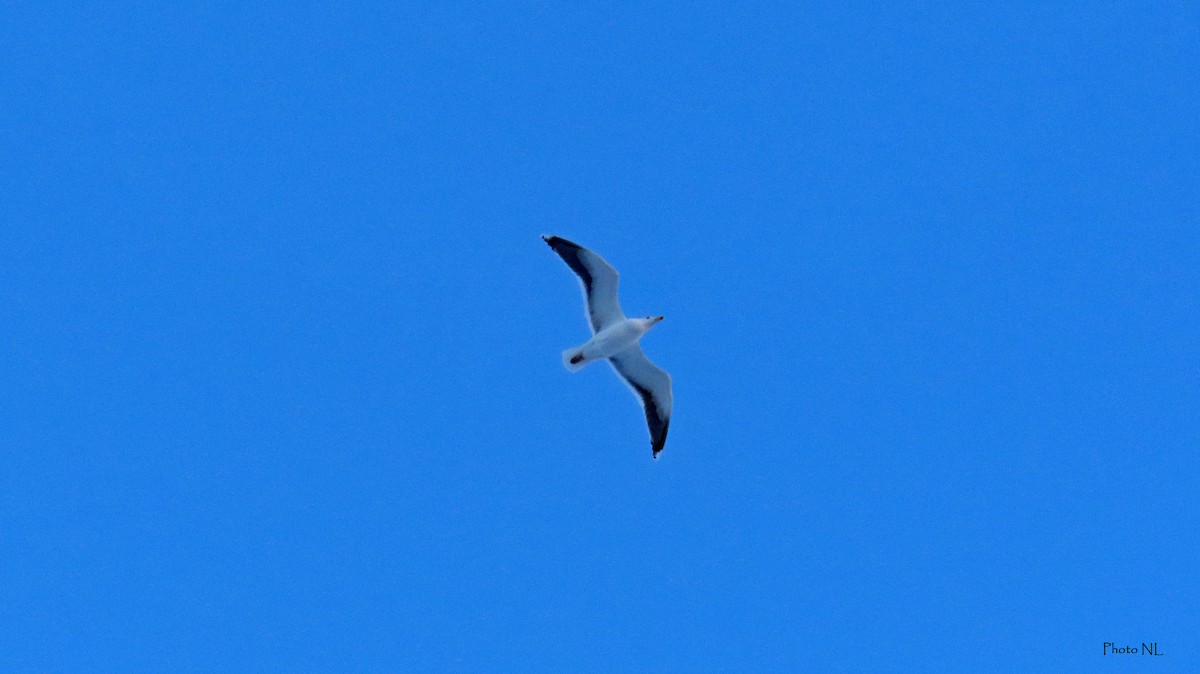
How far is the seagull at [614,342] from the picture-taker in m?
24.4

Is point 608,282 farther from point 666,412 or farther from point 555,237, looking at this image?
point 666,412

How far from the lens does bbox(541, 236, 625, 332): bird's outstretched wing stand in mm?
24141

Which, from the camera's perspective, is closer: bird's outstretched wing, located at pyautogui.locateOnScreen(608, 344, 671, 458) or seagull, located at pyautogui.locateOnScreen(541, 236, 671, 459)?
seagull, located at pyautogui.locateOnScreen(541, 236, 671, 459)

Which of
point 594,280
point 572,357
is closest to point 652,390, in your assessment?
point 572,357

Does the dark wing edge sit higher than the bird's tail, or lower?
higher

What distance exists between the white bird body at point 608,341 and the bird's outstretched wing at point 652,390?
2.93 feet

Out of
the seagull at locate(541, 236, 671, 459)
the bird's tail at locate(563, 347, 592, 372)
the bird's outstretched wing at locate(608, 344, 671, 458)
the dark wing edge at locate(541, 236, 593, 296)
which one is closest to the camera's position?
the dark wing edge at locate(541, 236, 593, 296)

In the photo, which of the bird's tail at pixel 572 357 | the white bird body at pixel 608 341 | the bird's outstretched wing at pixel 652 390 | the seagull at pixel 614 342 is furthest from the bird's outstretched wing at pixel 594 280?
the bird's outstretched wing at pixel 652 390

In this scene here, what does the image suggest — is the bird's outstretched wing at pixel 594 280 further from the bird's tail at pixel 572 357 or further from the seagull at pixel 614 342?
the bird's tail at pixel 572 357

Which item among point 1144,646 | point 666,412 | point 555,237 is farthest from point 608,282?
point 1144,646

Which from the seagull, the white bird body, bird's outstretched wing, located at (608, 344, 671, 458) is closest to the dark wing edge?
the seagull

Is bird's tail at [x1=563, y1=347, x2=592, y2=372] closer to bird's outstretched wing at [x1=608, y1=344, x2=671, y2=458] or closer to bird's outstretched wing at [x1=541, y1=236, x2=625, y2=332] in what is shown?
bird's outstretched wing at [x1=541, y1=236, x2=625, y2=332]

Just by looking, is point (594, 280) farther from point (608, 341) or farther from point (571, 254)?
point (608, 341)

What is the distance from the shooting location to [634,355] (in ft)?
84.6
